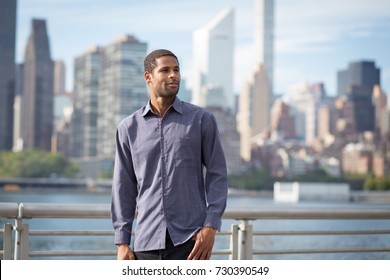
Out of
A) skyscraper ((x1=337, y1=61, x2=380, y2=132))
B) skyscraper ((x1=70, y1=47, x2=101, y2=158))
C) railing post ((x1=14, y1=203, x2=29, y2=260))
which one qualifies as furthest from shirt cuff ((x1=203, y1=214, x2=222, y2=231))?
skyscraper ((x1=337, y1=61, x2=380, y2=132))

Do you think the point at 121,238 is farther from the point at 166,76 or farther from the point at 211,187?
the point at 166,76

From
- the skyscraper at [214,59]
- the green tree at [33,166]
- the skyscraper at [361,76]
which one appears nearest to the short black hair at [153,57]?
the green tree at [33,166]

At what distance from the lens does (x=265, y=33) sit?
121500 mm

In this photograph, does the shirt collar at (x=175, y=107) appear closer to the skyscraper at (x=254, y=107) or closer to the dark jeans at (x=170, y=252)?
the dark jeans at (x=170, y=252)

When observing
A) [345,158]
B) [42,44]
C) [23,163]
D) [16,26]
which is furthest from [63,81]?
[345,158]

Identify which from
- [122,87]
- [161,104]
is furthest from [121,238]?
[122,87]

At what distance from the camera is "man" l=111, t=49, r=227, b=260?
1769 mm

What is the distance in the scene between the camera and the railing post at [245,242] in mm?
2672

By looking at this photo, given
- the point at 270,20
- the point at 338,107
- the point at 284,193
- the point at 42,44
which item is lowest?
the point at 284,193

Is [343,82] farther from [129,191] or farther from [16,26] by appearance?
[129,191]

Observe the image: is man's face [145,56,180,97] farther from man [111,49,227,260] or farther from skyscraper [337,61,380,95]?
skyscraper [337,61,380,95]

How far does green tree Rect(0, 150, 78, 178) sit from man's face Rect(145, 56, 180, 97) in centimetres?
6621

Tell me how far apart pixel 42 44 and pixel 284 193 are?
3835cm

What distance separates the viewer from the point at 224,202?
1.75 metres
